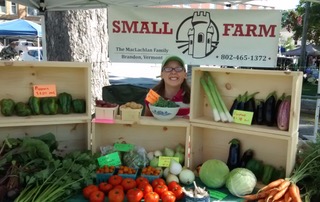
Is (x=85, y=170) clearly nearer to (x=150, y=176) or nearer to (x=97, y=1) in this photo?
(x=150, y=176)

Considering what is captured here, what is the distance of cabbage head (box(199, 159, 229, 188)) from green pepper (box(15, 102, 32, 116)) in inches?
52.9

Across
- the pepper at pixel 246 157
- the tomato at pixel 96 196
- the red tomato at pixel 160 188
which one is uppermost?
the pepper at pixel 246 157

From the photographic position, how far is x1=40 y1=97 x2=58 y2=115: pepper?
2404 mm

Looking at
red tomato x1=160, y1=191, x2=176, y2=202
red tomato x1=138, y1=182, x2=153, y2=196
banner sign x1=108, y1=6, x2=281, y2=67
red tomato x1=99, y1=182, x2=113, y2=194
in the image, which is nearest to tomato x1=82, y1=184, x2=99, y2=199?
red tomato x1=99, y1=182, x2=113, y2=194

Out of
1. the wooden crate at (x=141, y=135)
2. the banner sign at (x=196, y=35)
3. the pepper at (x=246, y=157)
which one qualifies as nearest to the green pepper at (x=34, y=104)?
the wooden crate at (x=141, y=135)

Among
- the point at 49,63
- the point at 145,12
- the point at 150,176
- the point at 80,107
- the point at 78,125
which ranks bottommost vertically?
the point at 150,176

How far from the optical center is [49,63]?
232 cm

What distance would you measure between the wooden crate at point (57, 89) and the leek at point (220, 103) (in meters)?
0.90

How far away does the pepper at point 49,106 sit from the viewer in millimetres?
2404

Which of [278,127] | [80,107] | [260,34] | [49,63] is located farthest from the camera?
[260,34]

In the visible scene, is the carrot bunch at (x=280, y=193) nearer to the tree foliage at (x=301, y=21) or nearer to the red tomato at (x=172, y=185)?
the red tomato at (x=172, y=185)

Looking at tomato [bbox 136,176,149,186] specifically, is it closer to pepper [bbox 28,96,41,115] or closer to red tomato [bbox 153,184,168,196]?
red tomato [bbox 153,184,168,196]

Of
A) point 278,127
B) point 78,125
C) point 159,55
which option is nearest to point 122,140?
point 78,125

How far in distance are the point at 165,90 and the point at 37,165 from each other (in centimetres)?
145
